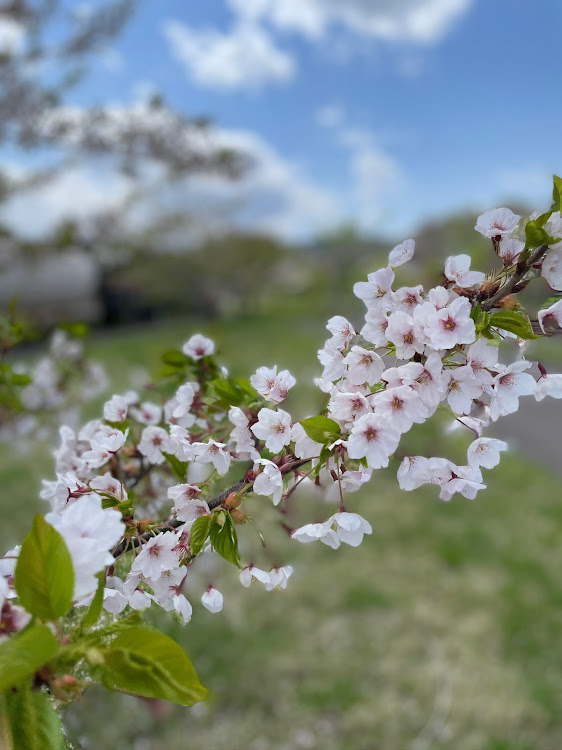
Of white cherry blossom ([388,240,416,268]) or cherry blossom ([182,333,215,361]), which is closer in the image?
white cherry blossom ([388,240,416,268])

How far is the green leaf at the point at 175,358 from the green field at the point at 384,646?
0.61m

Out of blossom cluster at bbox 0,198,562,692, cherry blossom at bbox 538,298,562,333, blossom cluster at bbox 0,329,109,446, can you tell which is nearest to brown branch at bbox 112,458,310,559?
blossom cluster at bbox 0,198,562,692

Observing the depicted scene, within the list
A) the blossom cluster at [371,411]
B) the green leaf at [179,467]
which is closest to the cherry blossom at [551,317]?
the blossom cluster at [371,411]

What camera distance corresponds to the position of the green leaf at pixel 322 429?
46 centimetres

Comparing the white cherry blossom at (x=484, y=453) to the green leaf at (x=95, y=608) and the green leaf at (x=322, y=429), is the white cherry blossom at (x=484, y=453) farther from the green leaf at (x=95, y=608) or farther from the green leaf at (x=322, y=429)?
the green leaf at (x=95, y=608)

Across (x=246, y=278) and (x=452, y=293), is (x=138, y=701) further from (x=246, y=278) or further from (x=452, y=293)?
(x=246, y=278)

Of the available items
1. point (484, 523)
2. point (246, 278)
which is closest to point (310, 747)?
point (484, 523)

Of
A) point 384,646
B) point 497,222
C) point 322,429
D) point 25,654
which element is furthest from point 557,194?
point 384,646

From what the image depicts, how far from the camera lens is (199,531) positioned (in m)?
0.48

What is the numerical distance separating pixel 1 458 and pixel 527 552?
4225 millimetres

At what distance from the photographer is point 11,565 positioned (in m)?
0.44

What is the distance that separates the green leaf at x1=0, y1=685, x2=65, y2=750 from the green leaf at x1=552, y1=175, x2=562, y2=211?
485 mm

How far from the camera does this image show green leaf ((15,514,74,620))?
349 mm

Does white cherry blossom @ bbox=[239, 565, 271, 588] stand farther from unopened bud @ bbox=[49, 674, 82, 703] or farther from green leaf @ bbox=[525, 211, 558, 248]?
green leaf @ bbox=[525, 211, 558, 248]
